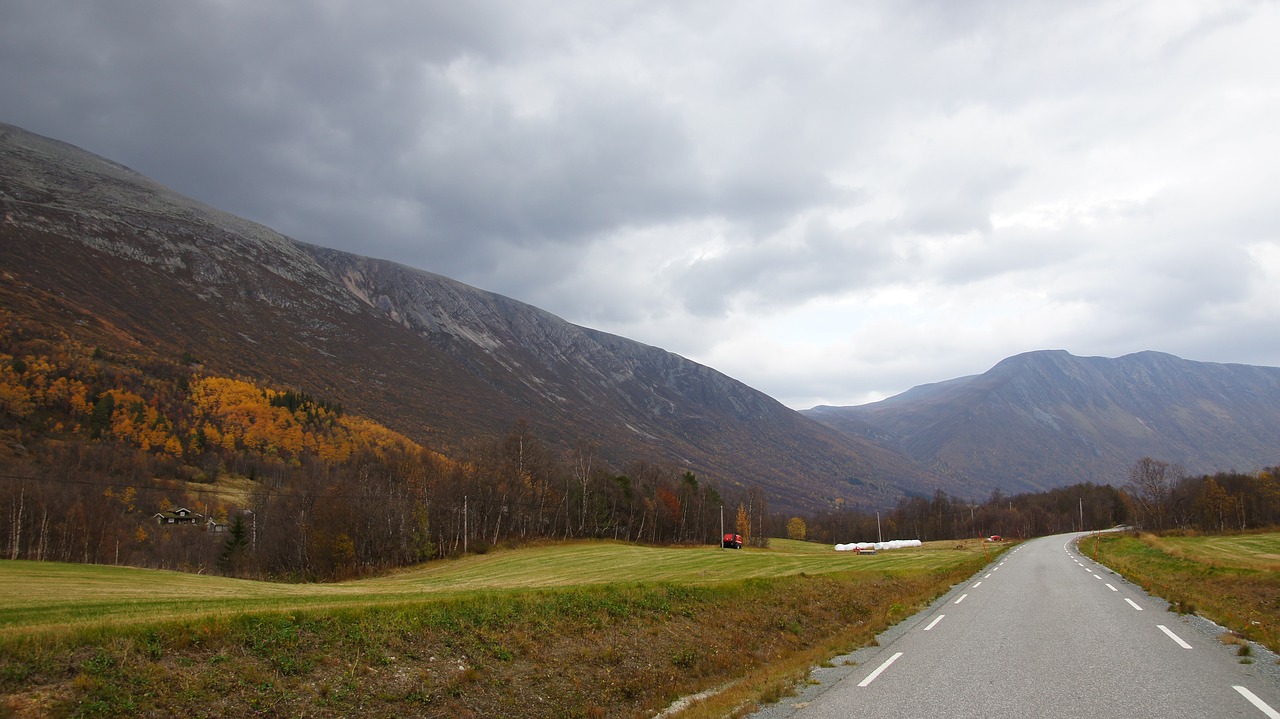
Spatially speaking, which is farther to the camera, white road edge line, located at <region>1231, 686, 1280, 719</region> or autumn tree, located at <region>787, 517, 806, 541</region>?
autumn tree, located at <region>787, 517, 806, 541</region>

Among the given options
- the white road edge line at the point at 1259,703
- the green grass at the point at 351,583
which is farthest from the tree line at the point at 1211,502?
the white road edge line at the point at 1259,703

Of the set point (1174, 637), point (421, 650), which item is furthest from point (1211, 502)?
point (421, 650)

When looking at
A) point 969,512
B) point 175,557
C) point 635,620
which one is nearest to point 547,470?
point 175,557

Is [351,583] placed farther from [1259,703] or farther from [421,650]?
[1259,703]

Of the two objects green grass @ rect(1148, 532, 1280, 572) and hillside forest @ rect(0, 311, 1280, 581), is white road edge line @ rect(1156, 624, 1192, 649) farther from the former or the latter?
hillside forest @ rect(0, 311, 1280, 581)

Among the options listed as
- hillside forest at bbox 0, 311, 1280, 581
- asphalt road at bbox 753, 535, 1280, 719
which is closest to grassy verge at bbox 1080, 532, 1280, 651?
asphalt road at bbox 753, 535, 1280, 719

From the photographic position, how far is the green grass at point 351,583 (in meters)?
15.6

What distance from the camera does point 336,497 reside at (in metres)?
69.0

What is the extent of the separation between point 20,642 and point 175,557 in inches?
3875

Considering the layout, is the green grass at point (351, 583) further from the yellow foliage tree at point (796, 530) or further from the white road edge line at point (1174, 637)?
the yellow foliage tree at point (796, 530)

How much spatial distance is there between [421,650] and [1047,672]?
13.0 metres

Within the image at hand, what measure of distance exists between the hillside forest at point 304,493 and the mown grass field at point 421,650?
2052 inches

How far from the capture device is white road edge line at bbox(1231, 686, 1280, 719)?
28.4 ft

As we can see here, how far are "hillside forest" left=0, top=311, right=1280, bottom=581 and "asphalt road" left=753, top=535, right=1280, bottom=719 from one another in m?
63.5
